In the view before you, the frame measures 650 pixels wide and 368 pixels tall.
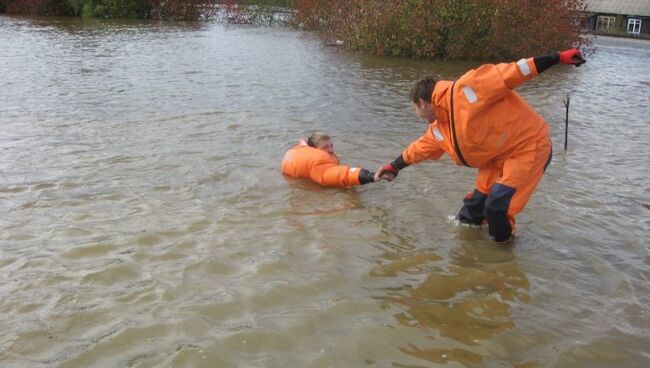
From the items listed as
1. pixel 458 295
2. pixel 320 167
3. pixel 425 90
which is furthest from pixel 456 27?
pixel 458 295

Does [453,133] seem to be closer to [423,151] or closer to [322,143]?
[423,151]

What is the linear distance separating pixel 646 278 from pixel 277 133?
6482 mm

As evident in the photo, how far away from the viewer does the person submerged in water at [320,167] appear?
7.07 metres

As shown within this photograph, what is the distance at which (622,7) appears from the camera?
192 ft

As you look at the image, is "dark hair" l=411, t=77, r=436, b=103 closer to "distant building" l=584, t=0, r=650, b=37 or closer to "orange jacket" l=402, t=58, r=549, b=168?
"orange jacket" l=402, t=58, r=549, b=168

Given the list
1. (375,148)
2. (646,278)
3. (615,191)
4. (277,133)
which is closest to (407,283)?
(646,278)

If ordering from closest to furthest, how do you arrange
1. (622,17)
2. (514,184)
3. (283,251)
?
(514,184), (283,251), (622,17)

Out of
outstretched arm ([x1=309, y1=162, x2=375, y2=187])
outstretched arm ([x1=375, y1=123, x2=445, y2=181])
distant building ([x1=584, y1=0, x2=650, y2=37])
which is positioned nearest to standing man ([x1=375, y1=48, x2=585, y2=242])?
outstretched arm ([x1=375, y1=123, x2=445, y2=181])

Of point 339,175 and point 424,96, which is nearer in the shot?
point 424,96

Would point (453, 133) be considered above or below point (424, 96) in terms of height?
below

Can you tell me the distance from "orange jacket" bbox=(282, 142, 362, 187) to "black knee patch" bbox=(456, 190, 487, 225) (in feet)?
4.77

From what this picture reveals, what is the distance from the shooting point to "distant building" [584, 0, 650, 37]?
57.1 metres

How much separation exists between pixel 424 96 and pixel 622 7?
62973 millimetres

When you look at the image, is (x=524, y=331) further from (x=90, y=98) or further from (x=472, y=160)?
(x=90, y=98)
